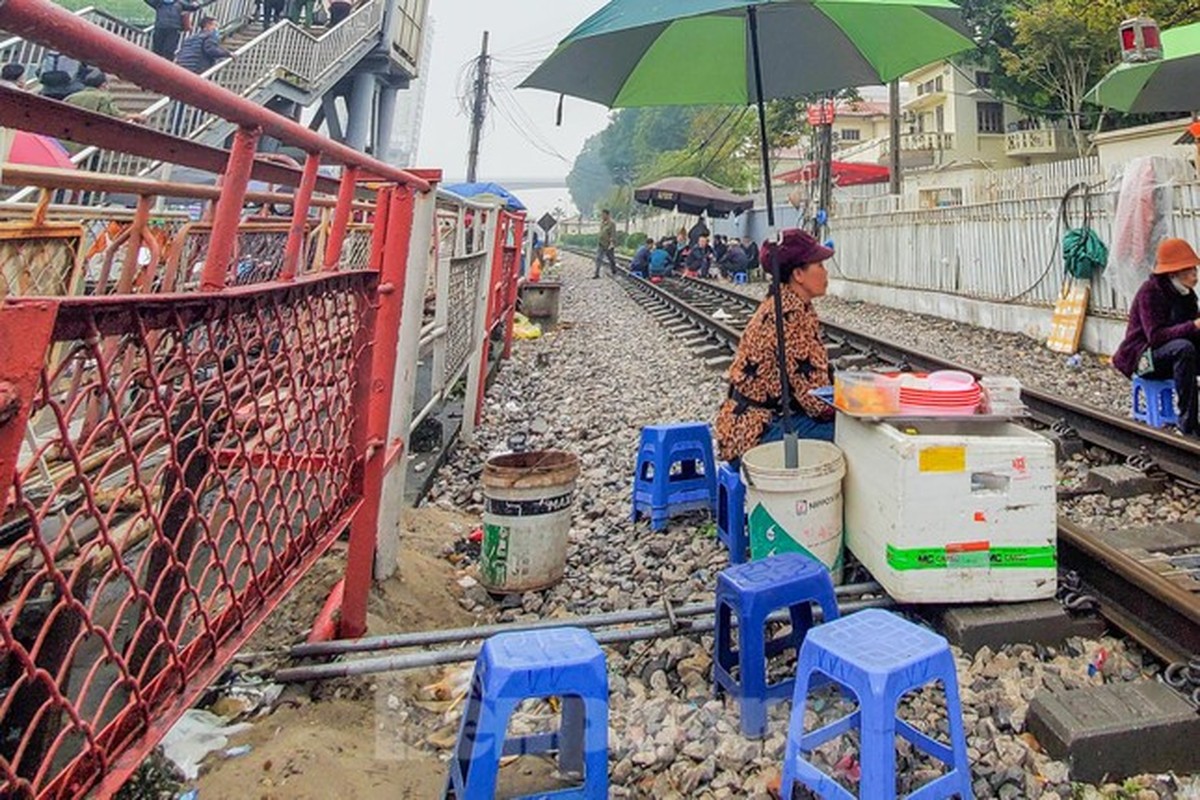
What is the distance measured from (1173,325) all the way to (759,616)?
172 inches

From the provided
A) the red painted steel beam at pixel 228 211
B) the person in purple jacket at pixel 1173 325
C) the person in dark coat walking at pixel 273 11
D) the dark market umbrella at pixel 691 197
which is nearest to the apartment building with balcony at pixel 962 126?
the dark market umbrella at pixel 691 197

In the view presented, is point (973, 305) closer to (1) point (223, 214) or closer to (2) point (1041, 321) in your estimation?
(2) point (1041, 321)

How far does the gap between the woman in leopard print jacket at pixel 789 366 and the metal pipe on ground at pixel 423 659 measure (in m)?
1.10

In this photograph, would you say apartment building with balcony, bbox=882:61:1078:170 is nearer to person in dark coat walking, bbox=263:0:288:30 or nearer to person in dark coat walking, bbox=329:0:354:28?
person in dark coat walking, bbox=329:0:354:28

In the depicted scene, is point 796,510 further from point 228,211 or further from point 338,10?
point 338,10

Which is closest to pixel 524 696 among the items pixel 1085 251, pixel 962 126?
pixel 1085 251

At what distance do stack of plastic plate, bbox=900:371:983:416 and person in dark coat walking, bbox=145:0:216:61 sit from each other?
11814 millimetres

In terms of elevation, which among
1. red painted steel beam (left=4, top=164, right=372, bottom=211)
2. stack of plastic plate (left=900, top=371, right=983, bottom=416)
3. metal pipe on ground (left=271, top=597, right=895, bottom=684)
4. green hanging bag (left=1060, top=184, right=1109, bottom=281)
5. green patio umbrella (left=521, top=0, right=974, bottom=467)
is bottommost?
metal pipe on ground (left=271, top=597, right=895, bottom=684)

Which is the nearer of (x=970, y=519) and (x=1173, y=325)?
(x=970, y=519)

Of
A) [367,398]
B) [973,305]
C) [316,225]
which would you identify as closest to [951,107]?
[973,305]

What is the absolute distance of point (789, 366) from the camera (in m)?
3.54

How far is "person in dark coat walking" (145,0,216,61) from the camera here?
10719 millimetres

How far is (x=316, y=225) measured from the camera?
619cm

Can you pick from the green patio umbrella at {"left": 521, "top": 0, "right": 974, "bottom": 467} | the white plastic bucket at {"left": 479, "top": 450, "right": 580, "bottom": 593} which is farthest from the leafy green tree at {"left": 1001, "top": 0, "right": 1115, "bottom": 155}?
the white plastic bucket at {"left": 479, "top": 450, "right": 580, "bottom": 593}
